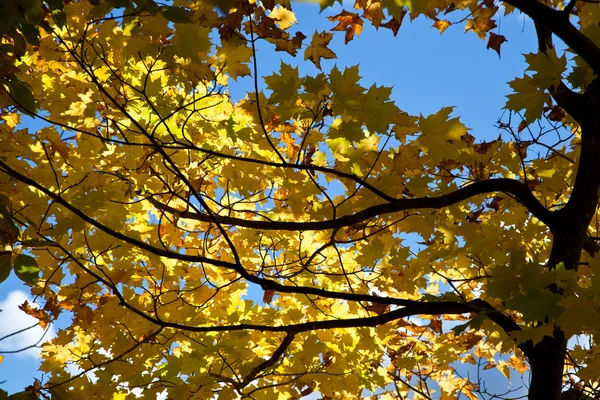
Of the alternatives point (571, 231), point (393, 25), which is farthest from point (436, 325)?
point (393, 25)

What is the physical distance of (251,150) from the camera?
367 centimetres

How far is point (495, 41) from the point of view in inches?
139

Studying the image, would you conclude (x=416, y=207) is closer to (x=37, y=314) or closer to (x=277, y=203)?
(x=277, y=203)

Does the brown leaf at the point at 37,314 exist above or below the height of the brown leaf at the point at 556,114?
below

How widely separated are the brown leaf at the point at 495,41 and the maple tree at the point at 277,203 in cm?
1

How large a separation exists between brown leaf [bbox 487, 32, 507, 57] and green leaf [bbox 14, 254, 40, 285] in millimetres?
3246

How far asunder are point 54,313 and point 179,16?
2.71m

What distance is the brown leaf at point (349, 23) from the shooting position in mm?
3482

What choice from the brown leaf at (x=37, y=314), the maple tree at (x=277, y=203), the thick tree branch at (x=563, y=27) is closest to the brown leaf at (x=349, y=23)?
the maple tree at (x=277, y=203)

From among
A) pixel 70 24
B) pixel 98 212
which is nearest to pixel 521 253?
pixel 98 212

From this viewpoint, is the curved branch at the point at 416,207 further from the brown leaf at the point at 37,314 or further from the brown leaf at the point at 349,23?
the brown leaf at the point at 37,314

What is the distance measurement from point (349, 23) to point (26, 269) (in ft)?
8.80

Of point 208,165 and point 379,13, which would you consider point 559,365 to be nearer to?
point 379,13

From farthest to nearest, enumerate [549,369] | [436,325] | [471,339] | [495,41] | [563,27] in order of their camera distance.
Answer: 1. [436,325]
2. [471,339]
3. [495,41]
4. [549,369]
5. [563,27]
